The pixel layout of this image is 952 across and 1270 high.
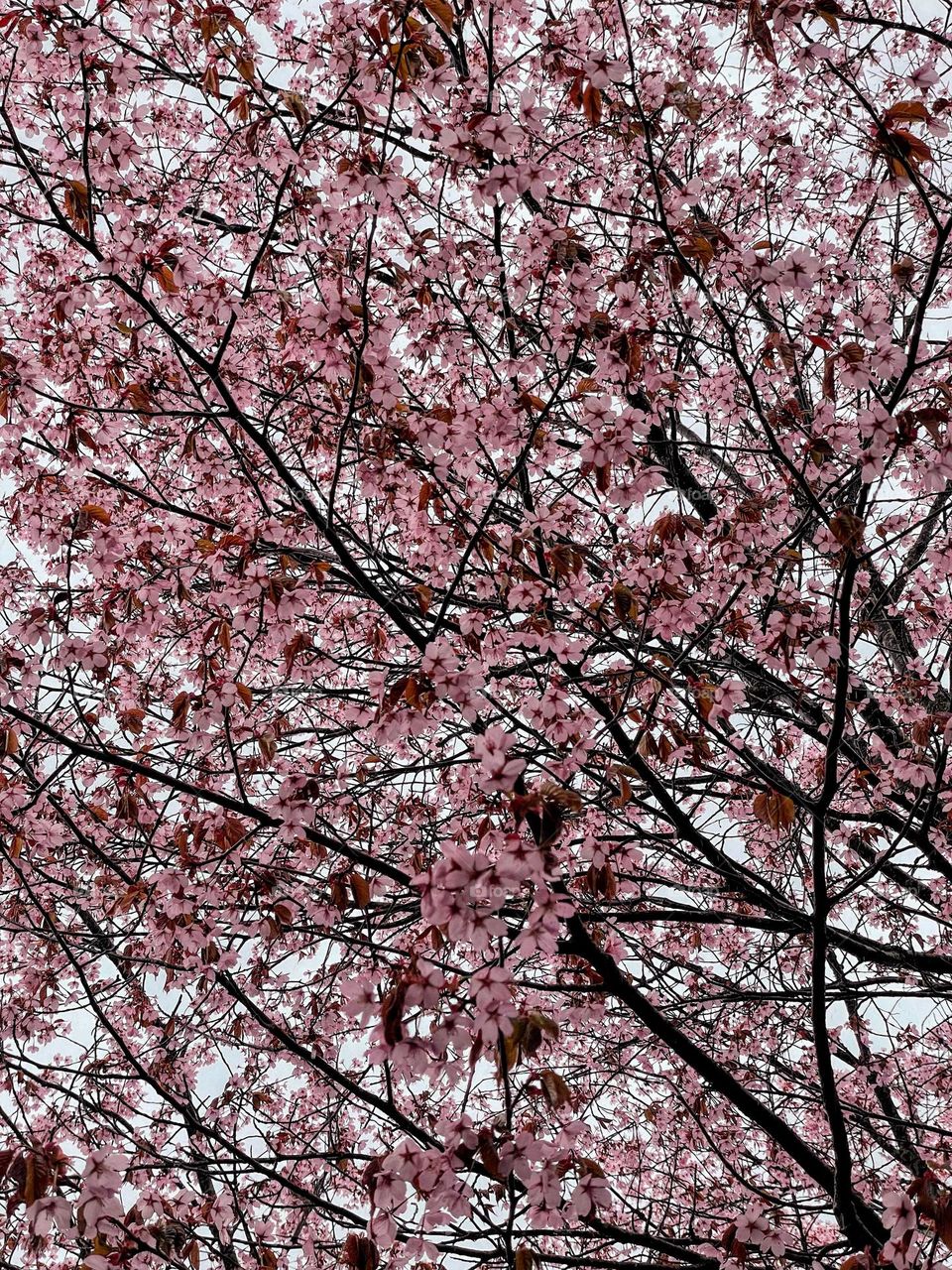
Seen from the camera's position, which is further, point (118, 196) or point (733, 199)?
point (733, 199)

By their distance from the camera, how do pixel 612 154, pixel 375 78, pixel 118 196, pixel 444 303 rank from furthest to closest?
1. pixel 612 154
2. pixel 444 303
3. pixel 118 196
4. pixel 375 78

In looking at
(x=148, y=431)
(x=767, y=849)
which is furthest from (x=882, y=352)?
(x=148, y=431)

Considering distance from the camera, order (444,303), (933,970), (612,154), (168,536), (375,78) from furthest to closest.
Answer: (612,154) < (444,303) < (933,970) < (168,536) < (375,78)

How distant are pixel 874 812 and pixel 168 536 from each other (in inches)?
152

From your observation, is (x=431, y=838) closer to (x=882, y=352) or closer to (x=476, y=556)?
(x=476, y=556)

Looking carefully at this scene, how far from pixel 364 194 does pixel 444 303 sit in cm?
157

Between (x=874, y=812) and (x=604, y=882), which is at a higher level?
(x=874, y=812)

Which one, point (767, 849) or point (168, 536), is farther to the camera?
point (767, 849)

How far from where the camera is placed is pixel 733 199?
620 cm

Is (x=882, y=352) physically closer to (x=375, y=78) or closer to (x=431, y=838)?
(x=375, y=78)

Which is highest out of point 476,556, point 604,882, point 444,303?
point 444,303

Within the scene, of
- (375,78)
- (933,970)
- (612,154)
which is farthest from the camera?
(612,154)

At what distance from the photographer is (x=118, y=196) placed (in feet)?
13.0

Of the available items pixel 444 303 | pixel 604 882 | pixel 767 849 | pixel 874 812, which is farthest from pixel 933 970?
pixel 444 303
